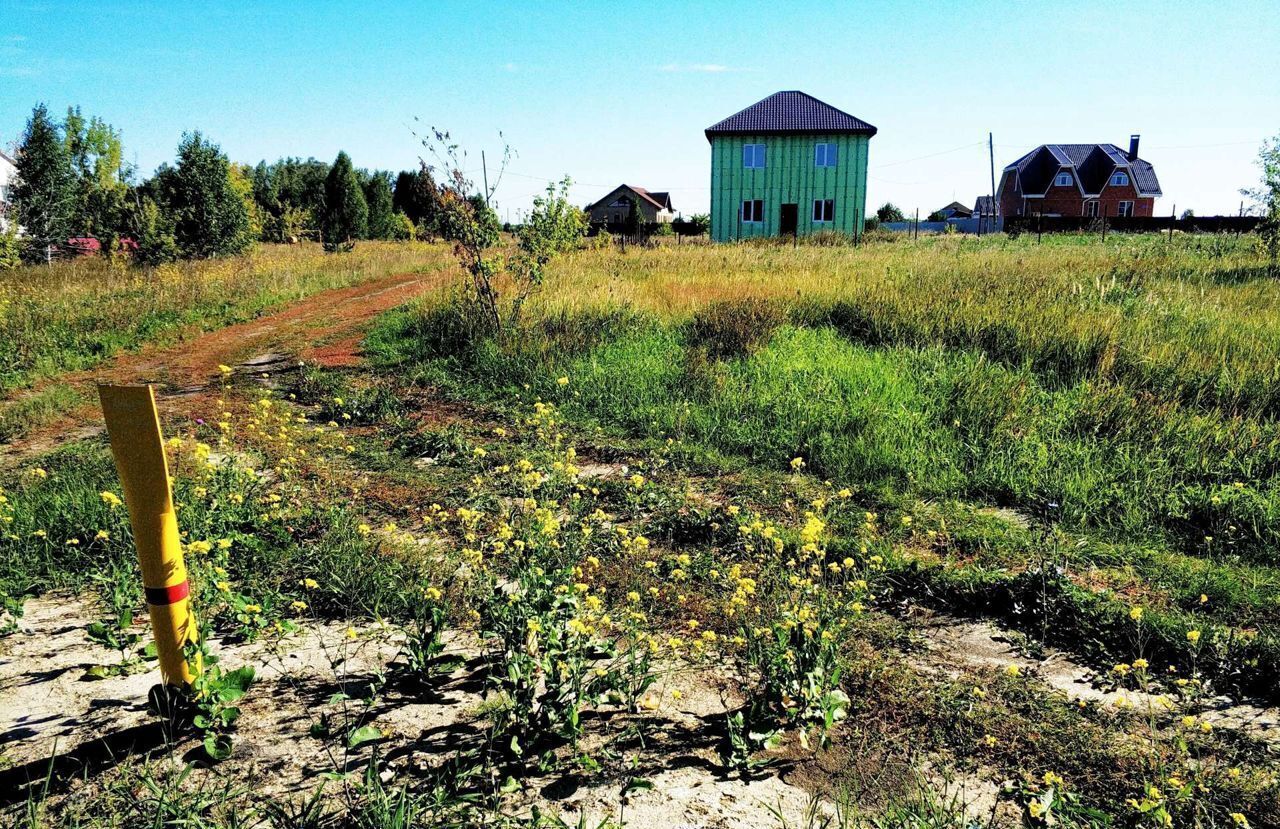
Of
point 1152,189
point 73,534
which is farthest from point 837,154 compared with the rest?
point 1152,189

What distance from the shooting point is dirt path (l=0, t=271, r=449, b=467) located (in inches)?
272

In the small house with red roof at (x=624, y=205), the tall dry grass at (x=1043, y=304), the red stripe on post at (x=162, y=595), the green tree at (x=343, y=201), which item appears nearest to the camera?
the red stripe on post at (x=162, y=595)

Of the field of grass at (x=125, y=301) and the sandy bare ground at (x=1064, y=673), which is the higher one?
the field of grass at (x=125, y=301)

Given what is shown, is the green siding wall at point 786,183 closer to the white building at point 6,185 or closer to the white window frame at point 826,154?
the white window frame at point 826,154

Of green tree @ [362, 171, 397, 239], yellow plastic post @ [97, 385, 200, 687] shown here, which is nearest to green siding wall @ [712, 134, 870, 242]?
green tree @ [362, 171, 397, 239]

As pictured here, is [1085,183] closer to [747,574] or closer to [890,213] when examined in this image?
[890,213]

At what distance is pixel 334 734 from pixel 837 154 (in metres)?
32.5

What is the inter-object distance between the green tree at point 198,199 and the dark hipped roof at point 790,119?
750 inches

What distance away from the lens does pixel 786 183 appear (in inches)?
1254

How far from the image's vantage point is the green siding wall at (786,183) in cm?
3130

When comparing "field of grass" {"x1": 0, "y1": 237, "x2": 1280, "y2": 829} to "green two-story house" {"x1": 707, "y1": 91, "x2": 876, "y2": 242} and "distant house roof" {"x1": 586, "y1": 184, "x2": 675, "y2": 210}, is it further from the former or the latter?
"distant house roof" {"x1": 586, "y1": 184, "x2": 675, "y2": 210}

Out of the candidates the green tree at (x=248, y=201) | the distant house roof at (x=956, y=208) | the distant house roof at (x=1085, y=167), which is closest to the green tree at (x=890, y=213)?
the distant house roof at (x=1085, y=167)

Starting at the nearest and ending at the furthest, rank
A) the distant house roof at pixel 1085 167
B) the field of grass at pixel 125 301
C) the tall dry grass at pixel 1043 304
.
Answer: the tall dry grass at pixel 1043 304, the field of grass at pixel 125 301, the distant house roof at pixel 1085 167

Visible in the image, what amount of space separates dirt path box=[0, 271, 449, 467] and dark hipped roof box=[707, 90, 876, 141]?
21.5 meters
